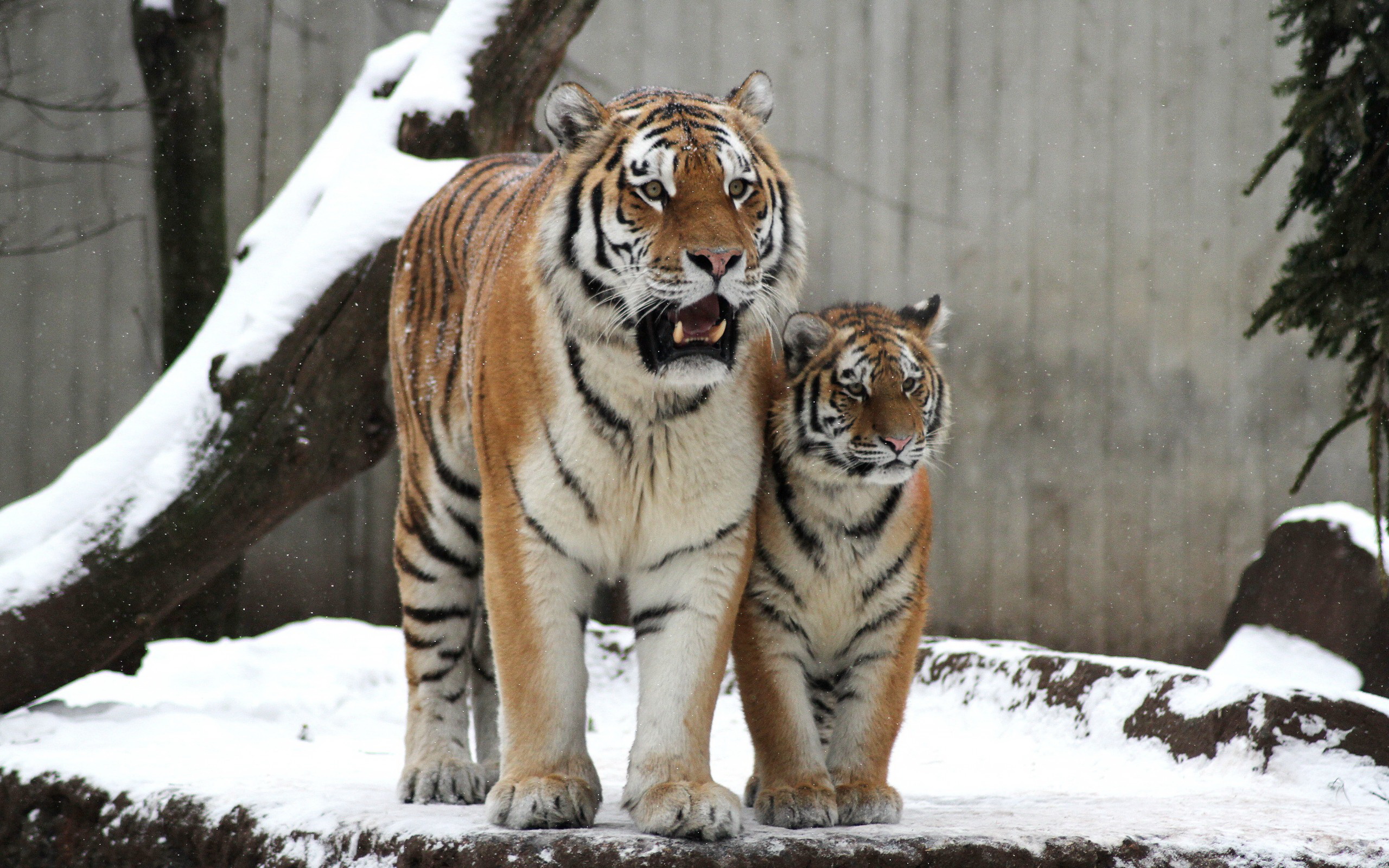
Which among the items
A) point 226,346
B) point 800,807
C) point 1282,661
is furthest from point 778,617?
point 1282,661

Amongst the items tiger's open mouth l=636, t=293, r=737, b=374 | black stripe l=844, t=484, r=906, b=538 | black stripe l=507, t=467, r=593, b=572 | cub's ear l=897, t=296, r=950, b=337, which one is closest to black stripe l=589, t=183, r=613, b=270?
tiger's open mouth l=636, t=293, r=737, b=374

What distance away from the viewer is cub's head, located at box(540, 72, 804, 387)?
2.07m

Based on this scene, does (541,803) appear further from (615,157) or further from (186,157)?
(186,157)

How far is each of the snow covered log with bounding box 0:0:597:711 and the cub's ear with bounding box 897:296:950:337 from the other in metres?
1.97

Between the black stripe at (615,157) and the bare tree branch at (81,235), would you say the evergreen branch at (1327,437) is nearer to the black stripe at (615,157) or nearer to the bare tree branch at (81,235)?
the black stripe at (615,157)

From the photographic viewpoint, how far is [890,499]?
2.52 m

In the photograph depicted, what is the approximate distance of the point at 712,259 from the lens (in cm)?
202

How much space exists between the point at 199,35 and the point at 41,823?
3794 millimetres

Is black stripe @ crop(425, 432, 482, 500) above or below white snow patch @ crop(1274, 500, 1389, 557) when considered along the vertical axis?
above

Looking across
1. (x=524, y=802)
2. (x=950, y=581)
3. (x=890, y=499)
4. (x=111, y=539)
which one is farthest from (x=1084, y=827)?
(x=950, y=581)

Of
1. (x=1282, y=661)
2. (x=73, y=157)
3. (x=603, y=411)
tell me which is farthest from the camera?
(x=73, y=157)

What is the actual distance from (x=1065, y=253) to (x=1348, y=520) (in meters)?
1.96

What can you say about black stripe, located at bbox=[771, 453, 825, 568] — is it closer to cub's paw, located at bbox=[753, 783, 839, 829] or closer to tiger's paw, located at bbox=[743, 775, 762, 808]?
cub's paw, located at bbox=[753, 783, 839, 829]

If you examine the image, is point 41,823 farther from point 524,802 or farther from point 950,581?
point 950,581
